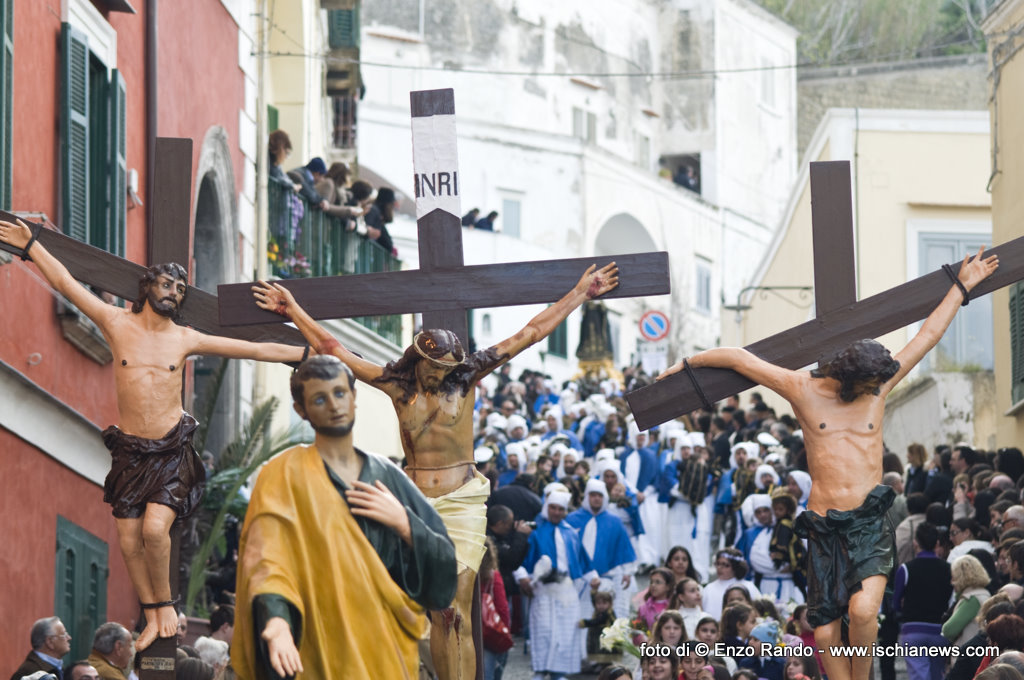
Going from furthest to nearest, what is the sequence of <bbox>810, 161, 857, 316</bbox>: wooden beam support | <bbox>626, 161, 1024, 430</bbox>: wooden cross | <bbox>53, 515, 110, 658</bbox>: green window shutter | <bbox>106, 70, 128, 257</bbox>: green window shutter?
<bbox>106, 70, 128, 257</bbox>: green window shutter, <bbox>53, 515, 110, 658</bbox>: green window shutter, <bbox>810, 161, 857, 316</bbox>: wooden beam support, <bbox>626, 161, 1024, 430</bbox>: wooden cross

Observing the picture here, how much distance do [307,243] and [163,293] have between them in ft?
44.3

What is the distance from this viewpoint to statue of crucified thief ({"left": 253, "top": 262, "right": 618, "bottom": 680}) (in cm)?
1012

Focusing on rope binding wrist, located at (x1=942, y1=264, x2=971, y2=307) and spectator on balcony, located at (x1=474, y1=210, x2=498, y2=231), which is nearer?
rope binding wrist, located at (x1=942, y1=264, x2=971, y2=307)

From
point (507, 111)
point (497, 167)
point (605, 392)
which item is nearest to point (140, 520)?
point (605, 392)

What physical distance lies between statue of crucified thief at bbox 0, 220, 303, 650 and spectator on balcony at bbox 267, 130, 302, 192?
11417 mm

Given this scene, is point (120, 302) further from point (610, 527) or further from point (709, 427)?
point (709, 427)

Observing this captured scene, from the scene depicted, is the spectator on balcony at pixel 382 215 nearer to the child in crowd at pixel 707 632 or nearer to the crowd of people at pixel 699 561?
the crowd of people at pixel 699 561

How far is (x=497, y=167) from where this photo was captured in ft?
189

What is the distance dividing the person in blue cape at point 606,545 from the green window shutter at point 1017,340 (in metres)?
4.71

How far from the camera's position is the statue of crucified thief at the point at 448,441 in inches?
399

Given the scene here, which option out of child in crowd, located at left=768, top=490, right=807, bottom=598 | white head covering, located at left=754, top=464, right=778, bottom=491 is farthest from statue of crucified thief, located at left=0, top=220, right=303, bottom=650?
white head covering, located at left=754, top=464, right=778, bottom=491

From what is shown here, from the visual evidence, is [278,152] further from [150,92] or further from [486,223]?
[486,223]

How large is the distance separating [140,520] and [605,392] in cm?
2224

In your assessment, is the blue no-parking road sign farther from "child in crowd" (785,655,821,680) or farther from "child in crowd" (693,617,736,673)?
"child in crowd" (785,655,821,680)
